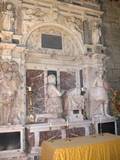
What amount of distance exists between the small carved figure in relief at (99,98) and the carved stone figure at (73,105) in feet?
1.45

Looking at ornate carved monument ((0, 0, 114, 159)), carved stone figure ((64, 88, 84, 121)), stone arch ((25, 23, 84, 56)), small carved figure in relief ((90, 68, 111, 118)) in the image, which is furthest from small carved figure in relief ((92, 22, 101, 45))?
carved stone figure ((64, 88, 84, 121))

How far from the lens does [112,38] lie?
7.89 m

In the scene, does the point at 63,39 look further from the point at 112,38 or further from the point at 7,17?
the point at 112,38

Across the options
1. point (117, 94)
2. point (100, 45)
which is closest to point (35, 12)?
point (100, 45)

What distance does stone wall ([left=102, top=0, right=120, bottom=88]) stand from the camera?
7.69m

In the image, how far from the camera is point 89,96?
21.9ft

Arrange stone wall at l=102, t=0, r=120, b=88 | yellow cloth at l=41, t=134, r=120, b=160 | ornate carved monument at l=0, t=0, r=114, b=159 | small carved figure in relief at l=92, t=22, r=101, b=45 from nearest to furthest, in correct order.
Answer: yellow cloth at l=41, t=134, r=120, b=160
ornate carved monument at l=0, t=0, r=114, b=159
small carved figure in relief at l=92, t=22, r=101, b=45
stone wall at l=102, t=0, r=120, b=88

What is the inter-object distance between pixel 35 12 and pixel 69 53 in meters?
1.72

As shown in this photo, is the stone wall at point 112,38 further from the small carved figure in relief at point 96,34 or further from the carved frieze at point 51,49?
the carved frieze at point 51,49

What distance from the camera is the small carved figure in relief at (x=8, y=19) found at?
570 cm

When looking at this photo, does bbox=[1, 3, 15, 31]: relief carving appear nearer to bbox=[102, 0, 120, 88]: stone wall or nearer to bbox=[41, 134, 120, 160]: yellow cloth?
bbox=[41, 134, 120, 160]: yellow cloth

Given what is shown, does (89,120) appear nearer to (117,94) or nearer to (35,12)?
(117,94)

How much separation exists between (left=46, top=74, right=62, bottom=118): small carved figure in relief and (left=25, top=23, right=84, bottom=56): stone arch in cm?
125

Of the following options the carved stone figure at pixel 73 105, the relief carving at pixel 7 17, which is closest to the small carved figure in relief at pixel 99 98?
the carved stone figure at pixel 73 105
